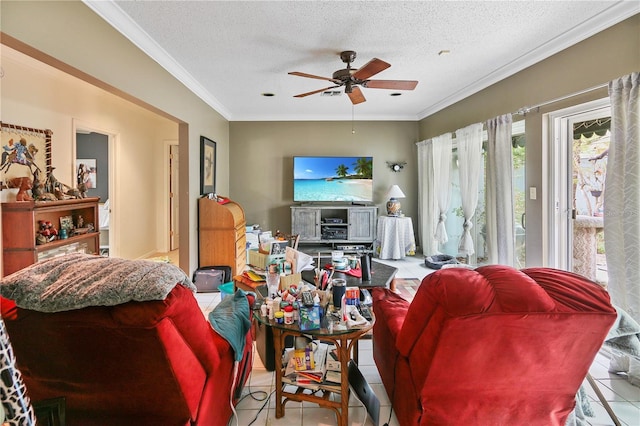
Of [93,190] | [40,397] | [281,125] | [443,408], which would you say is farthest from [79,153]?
[443,408]

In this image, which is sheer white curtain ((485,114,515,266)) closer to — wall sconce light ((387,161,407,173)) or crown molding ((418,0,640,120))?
crown molding ((418,0,640,120))

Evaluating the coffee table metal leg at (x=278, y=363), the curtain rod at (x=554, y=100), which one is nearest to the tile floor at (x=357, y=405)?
the coffee table metal leg at (x=278, y=363)

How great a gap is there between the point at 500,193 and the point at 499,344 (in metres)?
2.63

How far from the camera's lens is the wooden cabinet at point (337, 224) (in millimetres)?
5383

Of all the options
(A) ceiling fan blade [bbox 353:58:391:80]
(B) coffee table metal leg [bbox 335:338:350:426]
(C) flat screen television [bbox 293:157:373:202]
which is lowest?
(B) coffee table metal leg [bbox 335:338:350:426]

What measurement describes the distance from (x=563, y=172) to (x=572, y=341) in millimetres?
2371

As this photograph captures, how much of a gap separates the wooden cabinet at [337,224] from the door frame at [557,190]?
2.71 meters

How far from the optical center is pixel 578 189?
281cm

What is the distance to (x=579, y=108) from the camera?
8.54ft

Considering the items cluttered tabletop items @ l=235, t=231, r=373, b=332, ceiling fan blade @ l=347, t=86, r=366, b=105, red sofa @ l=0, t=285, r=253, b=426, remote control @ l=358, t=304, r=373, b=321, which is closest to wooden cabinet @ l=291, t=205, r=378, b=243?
ceiling fan blade @ l=347, t=86, r=366, b=105

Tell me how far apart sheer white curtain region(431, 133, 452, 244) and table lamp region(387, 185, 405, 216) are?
23.6 inches

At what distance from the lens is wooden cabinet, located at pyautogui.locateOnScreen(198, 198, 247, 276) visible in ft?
13.5

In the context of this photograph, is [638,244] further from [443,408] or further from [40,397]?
[40,397]

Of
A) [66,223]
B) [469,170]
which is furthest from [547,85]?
[66,223]
